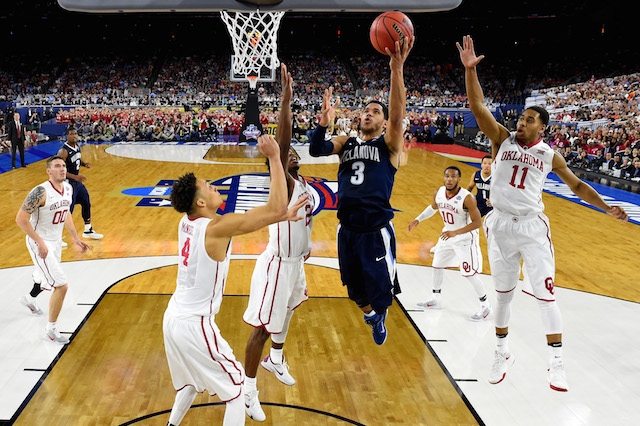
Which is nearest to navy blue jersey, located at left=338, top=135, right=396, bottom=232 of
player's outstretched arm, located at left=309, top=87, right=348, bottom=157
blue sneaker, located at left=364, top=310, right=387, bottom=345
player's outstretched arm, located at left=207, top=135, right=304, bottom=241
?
player's outstretched arm, located at left=309, top=87, right=348, bottom=157

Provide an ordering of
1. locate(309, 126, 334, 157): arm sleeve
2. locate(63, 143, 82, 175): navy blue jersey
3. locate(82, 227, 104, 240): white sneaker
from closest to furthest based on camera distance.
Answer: locate(309, 126, 334, 157): arm sleeve, locate(63, 143, 82, 175): navy blue jersey, locate(82, 227, 104, 240): white sneaker

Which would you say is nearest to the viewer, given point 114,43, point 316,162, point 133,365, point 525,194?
point 525,194

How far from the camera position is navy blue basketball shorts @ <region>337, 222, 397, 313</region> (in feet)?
13.3

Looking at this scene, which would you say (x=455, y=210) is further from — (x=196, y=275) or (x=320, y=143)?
(x=196, y=275)

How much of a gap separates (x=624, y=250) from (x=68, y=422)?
885cm

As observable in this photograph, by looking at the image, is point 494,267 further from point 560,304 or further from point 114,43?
point 114,43

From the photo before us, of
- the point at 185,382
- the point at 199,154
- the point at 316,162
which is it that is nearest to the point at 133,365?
the point at 185,382

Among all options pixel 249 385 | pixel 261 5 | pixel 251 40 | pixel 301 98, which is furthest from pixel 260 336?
pixel 301 98

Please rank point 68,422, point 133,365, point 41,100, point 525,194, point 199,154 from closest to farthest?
point 68,422
point 525,194
point 133,365
point 199,154
point 41,100

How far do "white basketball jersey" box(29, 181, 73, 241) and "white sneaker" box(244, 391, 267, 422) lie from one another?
275 cm

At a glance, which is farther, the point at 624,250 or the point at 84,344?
the point at 624,250

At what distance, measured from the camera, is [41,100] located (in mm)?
30922

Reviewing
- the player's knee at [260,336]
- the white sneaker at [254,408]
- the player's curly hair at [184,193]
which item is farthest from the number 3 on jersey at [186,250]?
the white sneaker at [254,408]

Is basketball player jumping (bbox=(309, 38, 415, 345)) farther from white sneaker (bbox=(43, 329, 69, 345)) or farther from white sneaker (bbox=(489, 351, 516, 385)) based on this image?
white sneaker (bbox=(43, 329, 69, 345))
